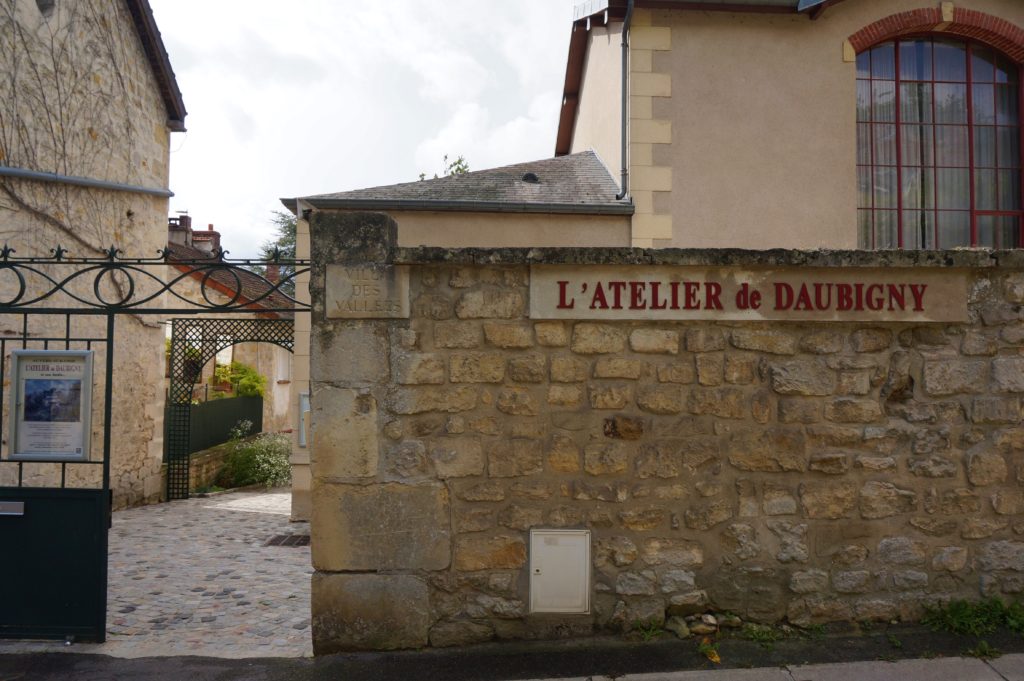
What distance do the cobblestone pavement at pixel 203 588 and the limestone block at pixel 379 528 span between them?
73cm

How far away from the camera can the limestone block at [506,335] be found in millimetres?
3857

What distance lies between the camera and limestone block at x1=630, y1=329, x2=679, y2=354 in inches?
153

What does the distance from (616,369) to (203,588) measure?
161 inches

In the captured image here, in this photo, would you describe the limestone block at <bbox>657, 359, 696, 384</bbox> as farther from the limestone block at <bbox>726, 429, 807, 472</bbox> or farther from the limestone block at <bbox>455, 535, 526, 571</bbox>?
the limestone block at <bbox>455, 535, 526, 571</bbox>

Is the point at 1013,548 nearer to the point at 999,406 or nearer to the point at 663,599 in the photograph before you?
the point at 999,406

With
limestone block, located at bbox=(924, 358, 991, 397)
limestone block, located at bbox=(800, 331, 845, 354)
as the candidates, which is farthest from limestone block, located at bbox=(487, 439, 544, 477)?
limestone block, located at bbox=(924, 358, 991, 397)

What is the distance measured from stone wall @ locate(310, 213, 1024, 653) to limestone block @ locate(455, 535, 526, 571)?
12 millimetres

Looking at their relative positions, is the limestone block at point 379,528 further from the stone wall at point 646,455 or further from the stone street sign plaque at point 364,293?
the stone street sign plaque at point 364,293

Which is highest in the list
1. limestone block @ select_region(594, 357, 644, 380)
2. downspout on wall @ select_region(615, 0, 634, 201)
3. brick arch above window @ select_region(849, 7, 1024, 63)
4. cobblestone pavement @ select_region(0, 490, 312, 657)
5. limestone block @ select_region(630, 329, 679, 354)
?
brick arch above window @ select_region(849, 7, 1024, 63)

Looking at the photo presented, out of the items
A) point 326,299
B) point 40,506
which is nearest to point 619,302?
point 326,299

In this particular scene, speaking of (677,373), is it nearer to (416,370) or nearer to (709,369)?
(709,369)

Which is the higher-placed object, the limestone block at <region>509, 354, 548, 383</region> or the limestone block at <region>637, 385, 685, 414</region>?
the limestone block at <region>509, 354, 548, 383</region>

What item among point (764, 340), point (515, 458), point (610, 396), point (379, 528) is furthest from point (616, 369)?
point (379, 528)

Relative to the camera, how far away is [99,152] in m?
8.71
